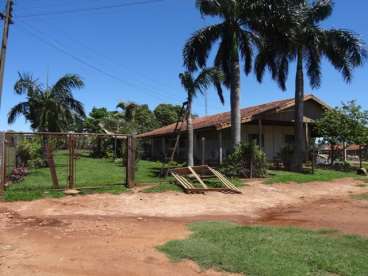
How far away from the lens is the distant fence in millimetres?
14125

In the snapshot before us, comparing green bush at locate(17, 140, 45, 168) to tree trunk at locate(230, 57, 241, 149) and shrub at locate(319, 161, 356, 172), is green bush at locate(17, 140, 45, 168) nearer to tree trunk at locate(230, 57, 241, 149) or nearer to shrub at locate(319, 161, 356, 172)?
tree trunk at locate(230, 57, 241, 149)

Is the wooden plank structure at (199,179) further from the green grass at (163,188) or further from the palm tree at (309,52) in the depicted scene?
the palm tree at (309,52)

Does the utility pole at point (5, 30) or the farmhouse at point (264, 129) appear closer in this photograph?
the utility pole at point (5, 30)

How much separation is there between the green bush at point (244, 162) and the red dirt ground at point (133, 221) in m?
1.45

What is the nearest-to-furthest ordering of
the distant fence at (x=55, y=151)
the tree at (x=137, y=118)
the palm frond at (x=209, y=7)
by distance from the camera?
the distant fence at (x=55, y=151) → the palm frond at (x=209, y=7) → the tree at (x=137, y=118)

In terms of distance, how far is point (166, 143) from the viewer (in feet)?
116

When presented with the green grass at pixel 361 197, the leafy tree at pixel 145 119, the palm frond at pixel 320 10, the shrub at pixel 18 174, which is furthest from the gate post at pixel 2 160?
the leafy tree at pixel 145 119

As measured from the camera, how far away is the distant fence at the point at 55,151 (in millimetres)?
14125

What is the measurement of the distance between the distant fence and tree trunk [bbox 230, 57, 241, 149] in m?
5.14

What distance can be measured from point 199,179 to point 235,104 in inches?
223

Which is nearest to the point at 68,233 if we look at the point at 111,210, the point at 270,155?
the point at 111,210

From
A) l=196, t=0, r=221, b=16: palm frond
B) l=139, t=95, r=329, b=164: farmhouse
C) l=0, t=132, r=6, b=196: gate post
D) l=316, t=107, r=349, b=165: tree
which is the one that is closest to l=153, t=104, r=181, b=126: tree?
l=139, t=95, r=329, b=164: farmhouse

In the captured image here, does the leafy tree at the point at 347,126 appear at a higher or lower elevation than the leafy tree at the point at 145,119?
lower

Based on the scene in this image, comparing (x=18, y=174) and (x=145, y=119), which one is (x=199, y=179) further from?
(x=145, y=119)
